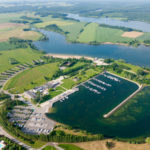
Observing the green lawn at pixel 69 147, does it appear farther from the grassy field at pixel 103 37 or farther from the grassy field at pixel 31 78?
the grassy field at pixel 103 37

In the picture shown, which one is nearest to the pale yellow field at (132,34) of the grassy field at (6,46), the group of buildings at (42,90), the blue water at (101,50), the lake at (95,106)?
the blue water at (101,50)

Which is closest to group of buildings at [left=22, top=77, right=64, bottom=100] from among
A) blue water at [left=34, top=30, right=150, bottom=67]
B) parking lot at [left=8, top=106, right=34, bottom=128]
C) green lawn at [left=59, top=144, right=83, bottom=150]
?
Answer: parking lot at [left=8, top=106, right=34, bottom=128]

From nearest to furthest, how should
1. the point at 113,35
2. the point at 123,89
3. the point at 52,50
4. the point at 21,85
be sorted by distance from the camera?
the point at 123,89
the point at 21,85
the point at 52,50
the point at 113,35

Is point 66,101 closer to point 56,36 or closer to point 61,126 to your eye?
point 61,126

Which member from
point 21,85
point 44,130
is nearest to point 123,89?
point 44,130

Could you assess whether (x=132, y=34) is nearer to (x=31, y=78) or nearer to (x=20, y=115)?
(x=31, y=78)

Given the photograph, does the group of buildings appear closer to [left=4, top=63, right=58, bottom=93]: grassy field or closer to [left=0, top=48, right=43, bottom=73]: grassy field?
[left=4, top=63, right=58, bottom=93]: grassy field

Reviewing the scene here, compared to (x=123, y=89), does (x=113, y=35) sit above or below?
above
